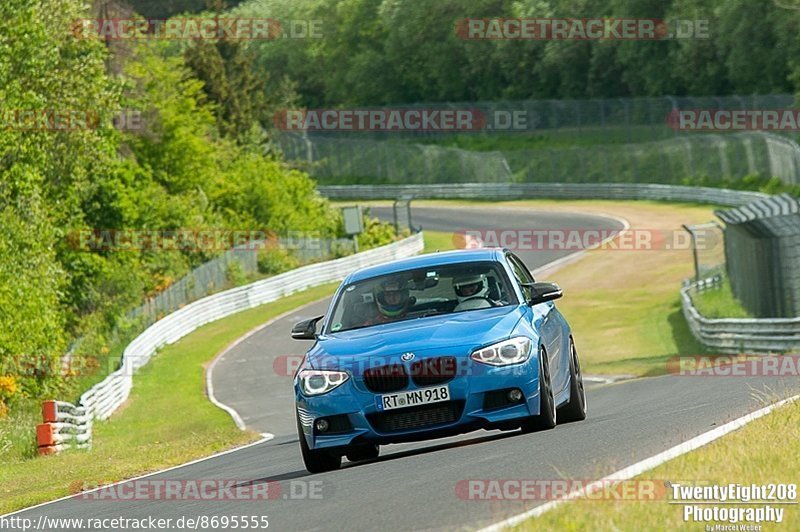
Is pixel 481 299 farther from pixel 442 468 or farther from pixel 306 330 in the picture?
pixel 442 468

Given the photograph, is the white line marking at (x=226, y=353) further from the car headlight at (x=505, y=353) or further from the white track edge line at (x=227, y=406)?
the car headlight at (x=505, y=353)

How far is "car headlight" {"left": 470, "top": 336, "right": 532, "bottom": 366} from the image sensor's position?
11.0 meters

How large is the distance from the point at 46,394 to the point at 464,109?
6849 centimetres

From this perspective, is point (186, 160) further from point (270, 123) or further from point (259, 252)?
point (270, 123)

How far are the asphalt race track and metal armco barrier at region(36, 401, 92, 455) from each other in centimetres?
478

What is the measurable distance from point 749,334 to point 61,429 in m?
12.9

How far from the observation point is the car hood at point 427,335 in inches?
432

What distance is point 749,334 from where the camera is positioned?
27531mm

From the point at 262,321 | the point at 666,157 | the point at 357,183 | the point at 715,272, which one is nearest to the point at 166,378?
the point at 262,321

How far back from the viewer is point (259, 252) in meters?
59.1

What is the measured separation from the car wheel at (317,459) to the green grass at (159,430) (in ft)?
8.81

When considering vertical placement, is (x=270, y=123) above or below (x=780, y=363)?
above

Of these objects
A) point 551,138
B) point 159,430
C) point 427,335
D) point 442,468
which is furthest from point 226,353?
point 551,138

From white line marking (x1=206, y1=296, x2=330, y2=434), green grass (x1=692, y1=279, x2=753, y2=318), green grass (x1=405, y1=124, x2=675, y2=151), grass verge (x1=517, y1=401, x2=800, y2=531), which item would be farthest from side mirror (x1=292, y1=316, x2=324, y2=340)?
green grass (x1=405, y1=124, x2=675, y2=151)
